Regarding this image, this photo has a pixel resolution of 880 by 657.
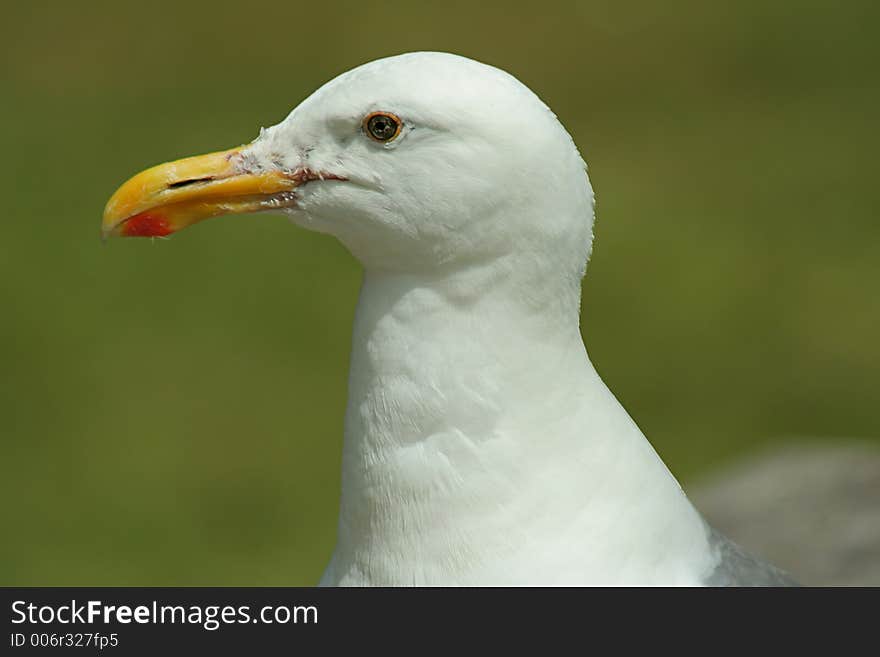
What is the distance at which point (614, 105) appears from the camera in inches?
413

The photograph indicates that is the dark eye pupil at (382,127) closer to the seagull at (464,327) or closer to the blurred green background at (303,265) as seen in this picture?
the seagull at (464,327)

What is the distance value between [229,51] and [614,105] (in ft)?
10.1

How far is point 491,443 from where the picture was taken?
9.25 feet

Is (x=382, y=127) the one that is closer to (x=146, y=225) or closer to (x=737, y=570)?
(x=146, y=225)

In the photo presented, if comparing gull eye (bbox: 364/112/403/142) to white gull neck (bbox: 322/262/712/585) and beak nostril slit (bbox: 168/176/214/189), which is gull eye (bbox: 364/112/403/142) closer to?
white gull neck (bbox: 322/262/712/585)

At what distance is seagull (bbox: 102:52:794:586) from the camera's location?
9.01 ft

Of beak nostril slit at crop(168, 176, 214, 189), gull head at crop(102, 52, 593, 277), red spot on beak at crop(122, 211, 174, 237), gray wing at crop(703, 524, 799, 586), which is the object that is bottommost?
gray wing at crop(703, 524, 799, 586)

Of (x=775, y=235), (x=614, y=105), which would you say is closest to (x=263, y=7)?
(x=614, y=105)

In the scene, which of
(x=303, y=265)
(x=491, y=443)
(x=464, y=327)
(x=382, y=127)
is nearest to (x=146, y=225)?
(x=382, y=127)

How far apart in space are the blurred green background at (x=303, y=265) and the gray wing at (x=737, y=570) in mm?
3787

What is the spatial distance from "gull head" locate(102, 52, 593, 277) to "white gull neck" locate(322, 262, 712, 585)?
70mm

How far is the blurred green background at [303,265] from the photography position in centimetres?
731

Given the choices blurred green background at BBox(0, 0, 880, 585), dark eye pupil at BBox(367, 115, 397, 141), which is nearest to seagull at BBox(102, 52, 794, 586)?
dark eye pupil at BBox(367, 115, 397, 141)

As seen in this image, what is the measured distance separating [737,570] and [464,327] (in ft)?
2.75
